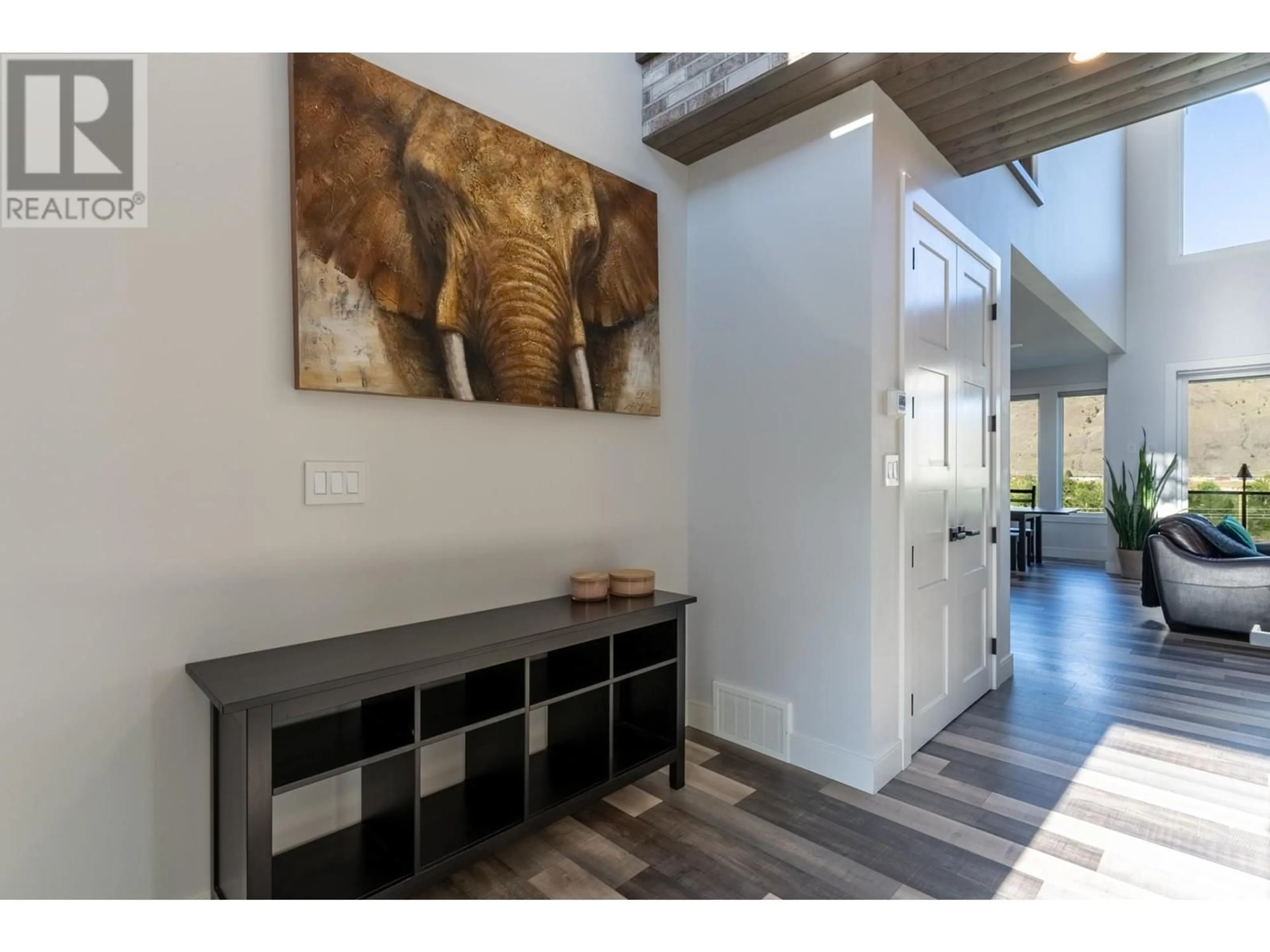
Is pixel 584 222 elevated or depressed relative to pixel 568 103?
depressed

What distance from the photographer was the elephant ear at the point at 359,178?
1.84 m

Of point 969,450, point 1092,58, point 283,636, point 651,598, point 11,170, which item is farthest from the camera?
point 969,450

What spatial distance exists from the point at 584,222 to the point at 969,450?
86.7 inches

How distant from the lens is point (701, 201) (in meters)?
3.02

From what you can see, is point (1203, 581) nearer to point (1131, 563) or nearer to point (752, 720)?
point (1131, 563)

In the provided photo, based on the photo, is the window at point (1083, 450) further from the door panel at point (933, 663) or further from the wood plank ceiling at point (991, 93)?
the door panel at point (933, 663)

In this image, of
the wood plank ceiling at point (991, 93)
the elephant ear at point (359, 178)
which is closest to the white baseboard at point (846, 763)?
the elephant ear at point (359, 178)

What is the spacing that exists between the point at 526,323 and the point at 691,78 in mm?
1281

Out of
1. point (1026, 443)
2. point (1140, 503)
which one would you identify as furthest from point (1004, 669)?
point (1026, 443)

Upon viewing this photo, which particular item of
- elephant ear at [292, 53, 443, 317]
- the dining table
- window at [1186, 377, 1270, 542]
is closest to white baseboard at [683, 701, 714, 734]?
elephant ear at [292, 53, 443, 317]

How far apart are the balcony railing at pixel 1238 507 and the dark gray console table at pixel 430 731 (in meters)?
7.66

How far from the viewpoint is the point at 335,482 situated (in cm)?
194

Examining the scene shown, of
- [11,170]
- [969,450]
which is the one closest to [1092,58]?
[969,450]
